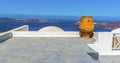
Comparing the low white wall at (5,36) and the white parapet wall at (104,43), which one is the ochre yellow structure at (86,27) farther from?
the low white wall at (5,36)

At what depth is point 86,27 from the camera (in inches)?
388

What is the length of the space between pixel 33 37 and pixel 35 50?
2.98m

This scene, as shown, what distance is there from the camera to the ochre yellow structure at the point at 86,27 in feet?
32.3

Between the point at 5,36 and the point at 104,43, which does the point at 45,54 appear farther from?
the point at 5,36

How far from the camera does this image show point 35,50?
7129mm

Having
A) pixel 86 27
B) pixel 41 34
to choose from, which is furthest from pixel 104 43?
pixel 41 34

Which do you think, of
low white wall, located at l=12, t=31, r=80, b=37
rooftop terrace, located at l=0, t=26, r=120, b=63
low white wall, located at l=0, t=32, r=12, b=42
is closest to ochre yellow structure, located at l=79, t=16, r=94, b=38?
low white wall, located at l=12, t=31, r=80, b=37

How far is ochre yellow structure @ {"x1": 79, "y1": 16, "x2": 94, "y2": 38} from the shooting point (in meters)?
9.85

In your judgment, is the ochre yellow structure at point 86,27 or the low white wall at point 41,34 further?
the low white wall at point 41,34

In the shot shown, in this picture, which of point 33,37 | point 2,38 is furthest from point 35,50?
point 33,37

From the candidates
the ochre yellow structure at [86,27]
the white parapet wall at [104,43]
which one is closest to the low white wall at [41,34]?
the ochre yellow structure at [86,27]

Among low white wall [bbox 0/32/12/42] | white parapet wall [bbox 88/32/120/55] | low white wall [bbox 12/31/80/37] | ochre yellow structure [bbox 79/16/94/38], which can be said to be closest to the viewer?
Result: white parapet wall [bbox 88/32/120/55]

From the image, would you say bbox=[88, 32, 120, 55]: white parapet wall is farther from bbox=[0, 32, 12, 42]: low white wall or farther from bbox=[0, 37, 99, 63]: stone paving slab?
bbox=[0, 32, 12, 42]: low white wall

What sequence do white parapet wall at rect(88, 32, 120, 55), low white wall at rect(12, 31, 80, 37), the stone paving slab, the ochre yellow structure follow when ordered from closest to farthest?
the stone paving slab < white parapet wall at rect(88, 32, 120, 55) < the ochre yellow structure < low white wall at rect(12, 31, 80, 37)
